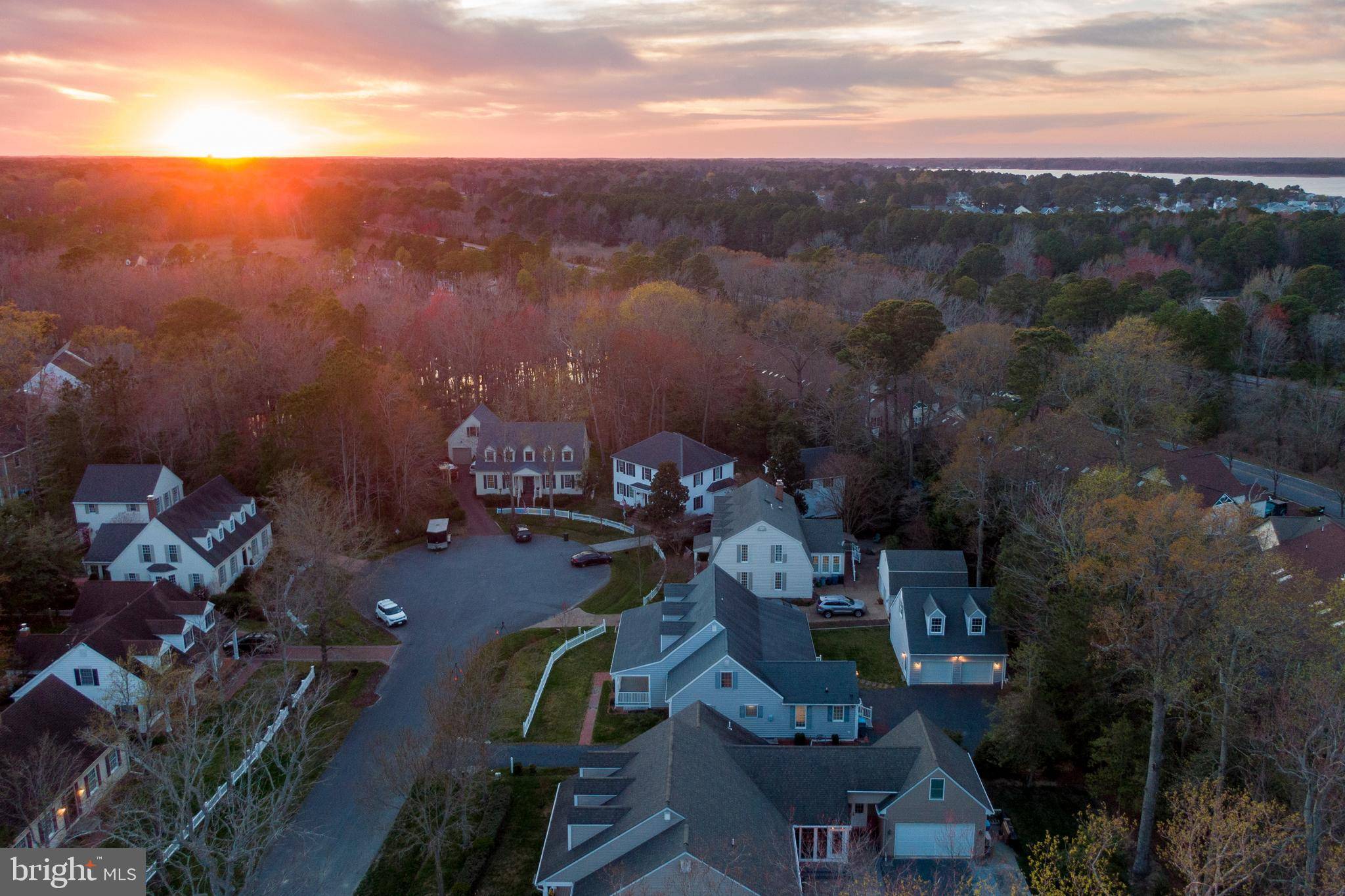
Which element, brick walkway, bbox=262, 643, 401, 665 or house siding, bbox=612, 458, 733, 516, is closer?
brick walkway, bbox=262, 643, 401, 665

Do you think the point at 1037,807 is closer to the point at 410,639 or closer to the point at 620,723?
the point at 620,723

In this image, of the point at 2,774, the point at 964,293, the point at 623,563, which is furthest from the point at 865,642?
the point at 964,293

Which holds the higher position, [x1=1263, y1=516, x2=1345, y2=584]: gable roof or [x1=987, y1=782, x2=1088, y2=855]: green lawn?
[x1=1263, y1=516, x2=1345, y2=584]: gable roof

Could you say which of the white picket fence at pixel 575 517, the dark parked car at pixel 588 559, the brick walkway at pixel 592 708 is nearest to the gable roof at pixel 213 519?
the white picket fence at pixel 575 517

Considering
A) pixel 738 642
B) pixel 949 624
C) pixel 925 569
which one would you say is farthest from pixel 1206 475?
pixel 738 642

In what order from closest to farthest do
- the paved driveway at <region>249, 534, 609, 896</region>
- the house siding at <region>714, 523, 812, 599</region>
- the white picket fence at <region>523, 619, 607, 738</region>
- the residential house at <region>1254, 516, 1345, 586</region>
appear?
the paved driveway at <region>249, 534, 609, 896</region>, the white picket fence at <region>523, 619, 607, 738</region>, the residential house at <region>1254, 516, 1345, 586</region>, the house siding at <region>714, 523, 812, 599</region>

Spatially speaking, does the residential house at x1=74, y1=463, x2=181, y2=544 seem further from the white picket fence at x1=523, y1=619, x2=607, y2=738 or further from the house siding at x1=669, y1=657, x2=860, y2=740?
the house siding at x1=669, y1=657, x2=860, y2=740

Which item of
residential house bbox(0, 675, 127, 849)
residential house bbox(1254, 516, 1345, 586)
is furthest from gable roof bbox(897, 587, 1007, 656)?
residential house bbox(0, 675, 127, 849)
